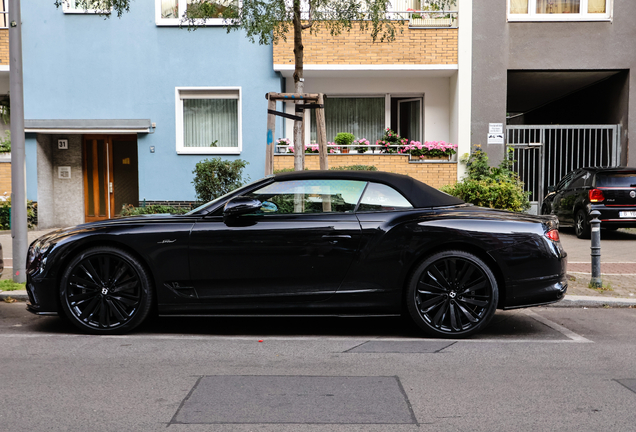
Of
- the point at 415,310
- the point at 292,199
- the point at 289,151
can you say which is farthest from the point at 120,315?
the point at 289,151

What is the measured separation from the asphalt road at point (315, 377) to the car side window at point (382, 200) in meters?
1.15

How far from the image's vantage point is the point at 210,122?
15445 millimetres

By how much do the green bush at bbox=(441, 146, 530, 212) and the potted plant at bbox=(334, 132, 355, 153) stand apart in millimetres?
2545

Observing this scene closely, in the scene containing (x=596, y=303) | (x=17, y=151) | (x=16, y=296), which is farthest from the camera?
(x=17, y=151)

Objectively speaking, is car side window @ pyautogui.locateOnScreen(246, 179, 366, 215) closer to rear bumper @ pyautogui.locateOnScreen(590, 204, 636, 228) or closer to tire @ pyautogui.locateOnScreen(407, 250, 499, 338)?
tire @ pyautogui.locateOnScreen(407, 250, 499, 338)

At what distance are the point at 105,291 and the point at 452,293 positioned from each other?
3007 millimetres

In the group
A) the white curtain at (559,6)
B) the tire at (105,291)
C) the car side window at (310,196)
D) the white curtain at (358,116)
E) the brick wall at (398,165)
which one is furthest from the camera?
the white curtain at (358,116)

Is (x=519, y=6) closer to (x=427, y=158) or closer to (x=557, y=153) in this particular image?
(x=557, y=153)

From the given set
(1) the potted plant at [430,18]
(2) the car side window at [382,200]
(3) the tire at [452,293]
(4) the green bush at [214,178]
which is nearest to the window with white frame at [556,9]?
(1) the potted plant at [430,18]

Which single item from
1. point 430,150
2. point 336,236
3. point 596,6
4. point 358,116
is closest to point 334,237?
point 336,236

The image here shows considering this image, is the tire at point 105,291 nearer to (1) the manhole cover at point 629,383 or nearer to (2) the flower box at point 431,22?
(1) the manhole cover at point 629,383

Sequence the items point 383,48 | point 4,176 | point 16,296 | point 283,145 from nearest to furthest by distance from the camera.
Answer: point 16,296 < point 383,48 < point 283,145 < point 4,176

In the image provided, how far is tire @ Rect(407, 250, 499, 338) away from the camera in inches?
206

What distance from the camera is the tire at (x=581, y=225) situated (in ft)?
42.0
